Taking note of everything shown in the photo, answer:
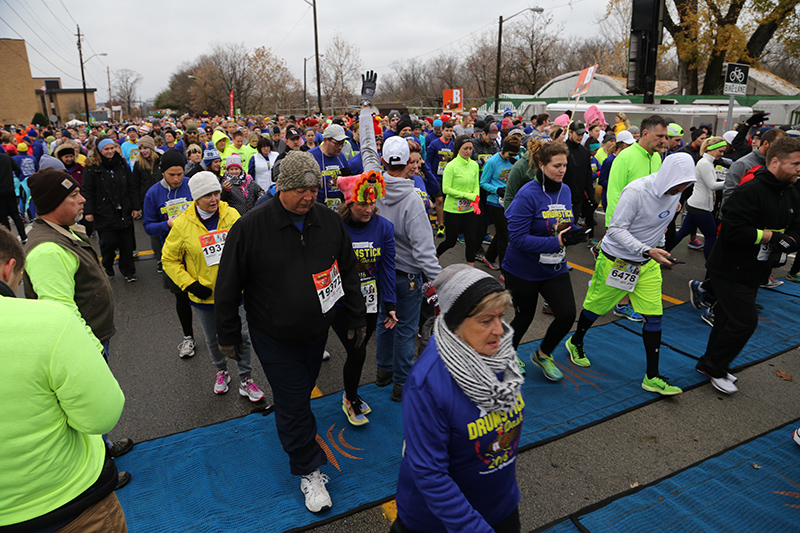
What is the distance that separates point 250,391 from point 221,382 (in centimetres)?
35

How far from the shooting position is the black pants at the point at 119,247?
7.43 meters

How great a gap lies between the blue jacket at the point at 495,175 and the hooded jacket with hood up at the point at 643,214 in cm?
312

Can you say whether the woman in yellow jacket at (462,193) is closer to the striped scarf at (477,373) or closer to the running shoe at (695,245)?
the running shoe at (695,245)

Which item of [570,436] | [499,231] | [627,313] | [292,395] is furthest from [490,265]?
[292,395]

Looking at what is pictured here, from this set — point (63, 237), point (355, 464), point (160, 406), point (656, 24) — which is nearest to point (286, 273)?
point (63, 237)

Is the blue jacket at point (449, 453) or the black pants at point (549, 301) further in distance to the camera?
the black pants at point (549, 301)

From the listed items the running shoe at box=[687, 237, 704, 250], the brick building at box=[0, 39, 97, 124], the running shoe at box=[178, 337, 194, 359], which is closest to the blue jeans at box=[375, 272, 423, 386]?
the running shoe at box=[178, 337, 194, 359]

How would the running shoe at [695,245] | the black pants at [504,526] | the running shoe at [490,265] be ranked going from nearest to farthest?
the black pants at [504,526], the running shoe at [490,265], the running shoe at [695,245]

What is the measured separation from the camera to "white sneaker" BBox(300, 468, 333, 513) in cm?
300

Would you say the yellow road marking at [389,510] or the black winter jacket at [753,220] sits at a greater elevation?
the black winter jacket at [753,220]

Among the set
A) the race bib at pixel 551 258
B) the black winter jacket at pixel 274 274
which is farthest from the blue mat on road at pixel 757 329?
the black winter jacket at pixel 274 274

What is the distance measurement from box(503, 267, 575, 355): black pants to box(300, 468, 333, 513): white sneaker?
77.9 inches

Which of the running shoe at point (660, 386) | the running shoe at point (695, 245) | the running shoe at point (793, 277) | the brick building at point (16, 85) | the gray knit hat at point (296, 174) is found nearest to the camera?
the gray knit hat at point (296, 174)

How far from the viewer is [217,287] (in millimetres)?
2842
